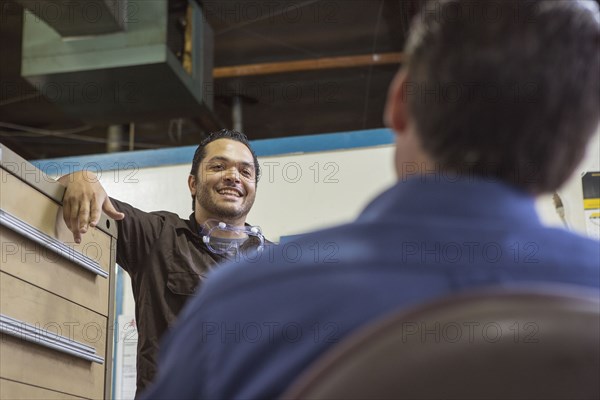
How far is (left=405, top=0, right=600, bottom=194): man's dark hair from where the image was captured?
23.1 inches

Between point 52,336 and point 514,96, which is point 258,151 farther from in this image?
point 514,96

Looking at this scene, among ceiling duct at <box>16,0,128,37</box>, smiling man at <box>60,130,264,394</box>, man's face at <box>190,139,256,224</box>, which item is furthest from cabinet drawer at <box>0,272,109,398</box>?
ceiling duct at <box>16,0,128,37</box>

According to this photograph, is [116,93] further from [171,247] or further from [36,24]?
[171,247]

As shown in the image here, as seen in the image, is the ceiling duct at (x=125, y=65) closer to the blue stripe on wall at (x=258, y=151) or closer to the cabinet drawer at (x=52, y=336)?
the blue stripe on wall at (x=258, y=151)

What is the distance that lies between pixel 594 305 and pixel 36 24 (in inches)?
157

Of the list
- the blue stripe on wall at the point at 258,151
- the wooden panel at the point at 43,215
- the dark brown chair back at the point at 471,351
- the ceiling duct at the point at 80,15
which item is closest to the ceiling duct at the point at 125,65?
the ceiling duct at the point at 80,15

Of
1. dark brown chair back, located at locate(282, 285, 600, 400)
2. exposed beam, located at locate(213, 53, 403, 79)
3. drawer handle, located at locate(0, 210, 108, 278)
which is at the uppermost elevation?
exposed beam, located at locate(213, 53, 403, 79)

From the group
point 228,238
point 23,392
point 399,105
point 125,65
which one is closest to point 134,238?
point 228,238

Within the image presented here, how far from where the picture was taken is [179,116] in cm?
457

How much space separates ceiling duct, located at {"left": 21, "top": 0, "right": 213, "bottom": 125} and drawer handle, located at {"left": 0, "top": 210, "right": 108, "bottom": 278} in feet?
7.48

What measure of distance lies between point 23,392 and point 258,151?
1884 millimetres

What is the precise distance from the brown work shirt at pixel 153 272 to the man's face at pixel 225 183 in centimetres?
19

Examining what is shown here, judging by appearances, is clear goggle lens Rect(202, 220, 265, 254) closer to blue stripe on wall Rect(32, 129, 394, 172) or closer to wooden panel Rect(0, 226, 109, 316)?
wooden panel Rect(0, 226, 109, 316)

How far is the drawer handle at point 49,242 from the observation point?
4.58 feet
